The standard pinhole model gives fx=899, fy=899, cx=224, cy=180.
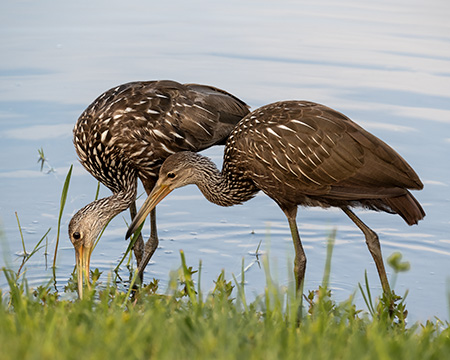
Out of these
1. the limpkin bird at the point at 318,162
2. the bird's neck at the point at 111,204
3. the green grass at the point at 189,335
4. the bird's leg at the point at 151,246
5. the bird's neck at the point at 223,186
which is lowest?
Result: the bird's leg at the point at 151,246

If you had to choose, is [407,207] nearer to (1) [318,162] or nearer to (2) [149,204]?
(1) [318,162]

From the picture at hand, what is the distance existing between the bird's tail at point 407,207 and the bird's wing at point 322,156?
80 millimetres

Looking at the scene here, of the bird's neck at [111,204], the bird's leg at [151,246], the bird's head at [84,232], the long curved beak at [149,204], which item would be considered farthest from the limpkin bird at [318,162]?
the bird's leg at [151,246]

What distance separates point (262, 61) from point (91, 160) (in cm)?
523

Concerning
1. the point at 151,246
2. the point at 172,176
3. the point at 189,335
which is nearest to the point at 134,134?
the point at 172,176

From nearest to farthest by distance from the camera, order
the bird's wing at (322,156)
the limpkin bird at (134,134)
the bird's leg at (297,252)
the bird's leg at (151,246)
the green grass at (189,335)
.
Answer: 1. the green grass at (189,335)
2. the bird's wing at (322,156)
3. the bird's leg at (297,252)
4. the limpkin bird at (134,134)
5. the bird's leg at (151,246)

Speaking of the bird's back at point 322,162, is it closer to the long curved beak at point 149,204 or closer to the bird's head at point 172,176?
the bird's head at point 172,176

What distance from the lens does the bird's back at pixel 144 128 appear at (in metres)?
6.39

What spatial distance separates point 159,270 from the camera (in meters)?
7.29

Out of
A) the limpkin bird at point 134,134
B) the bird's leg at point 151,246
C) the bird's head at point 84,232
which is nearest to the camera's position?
the bird's head at point 84,232

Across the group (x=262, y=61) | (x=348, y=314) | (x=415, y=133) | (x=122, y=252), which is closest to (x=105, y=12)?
(x=262, y=61)

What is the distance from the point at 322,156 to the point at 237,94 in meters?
4.44

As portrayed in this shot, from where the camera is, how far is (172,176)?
20.9 ft

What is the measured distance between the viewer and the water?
24.3 ft
